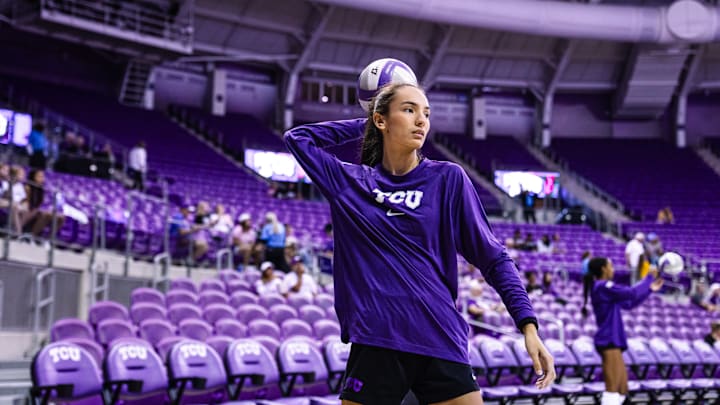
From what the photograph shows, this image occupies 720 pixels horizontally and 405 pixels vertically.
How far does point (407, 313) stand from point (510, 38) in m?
26.0

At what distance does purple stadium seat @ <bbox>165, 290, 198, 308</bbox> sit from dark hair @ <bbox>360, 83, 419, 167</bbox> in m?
6.45

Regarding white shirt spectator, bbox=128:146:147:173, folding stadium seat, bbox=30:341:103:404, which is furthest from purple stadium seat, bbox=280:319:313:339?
white shirt spectator, bbox=128:146:147:173

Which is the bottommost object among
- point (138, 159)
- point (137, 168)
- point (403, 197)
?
point (403, 197)

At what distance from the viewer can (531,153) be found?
95.1 ft

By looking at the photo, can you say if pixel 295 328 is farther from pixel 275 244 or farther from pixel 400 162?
pixel 400 162

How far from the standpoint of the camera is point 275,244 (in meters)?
12.3

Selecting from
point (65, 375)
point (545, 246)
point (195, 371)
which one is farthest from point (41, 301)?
point (545, 246)

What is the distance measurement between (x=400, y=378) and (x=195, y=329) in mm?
5845

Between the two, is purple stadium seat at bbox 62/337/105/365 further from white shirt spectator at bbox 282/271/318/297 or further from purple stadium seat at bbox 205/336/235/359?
white shirt spectator at bbox 282/271/318/297

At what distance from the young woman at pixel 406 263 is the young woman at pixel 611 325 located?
A: 17.8 feet

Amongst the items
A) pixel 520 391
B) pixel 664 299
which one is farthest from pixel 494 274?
pixel 664 299

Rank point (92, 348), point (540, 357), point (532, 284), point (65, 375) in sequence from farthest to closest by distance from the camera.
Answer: point (532, 284), point (92, 348), point (65, 375), point (540, 357)

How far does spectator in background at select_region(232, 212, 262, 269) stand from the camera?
12.5 metres

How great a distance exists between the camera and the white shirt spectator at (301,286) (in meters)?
10.9
